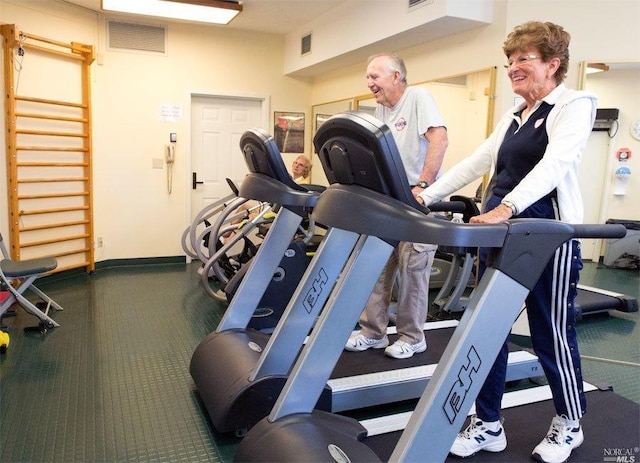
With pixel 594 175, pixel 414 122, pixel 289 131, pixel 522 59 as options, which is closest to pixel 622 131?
pixel 594 175

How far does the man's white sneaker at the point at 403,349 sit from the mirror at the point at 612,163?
307cm

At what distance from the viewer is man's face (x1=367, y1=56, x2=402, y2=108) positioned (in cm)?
269

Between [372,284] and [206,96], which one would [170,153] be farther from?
[372,284]

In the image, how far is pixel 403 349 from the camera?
2781 millimetres

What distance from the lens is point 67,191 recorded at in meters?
5.14

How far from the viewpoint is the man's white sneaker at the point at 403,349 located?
9.07ft

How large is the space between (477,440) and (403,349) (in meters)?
0.90

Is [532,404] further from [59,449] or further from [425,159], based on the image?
[59,449]

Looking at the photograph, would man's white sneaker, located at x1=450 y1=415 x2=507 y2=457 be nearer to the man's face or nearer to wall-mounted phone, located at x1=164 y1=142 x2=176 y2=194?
the man's face

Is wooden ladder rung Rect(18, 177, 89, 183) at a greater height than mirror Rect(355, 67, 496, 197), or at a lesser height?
lesser

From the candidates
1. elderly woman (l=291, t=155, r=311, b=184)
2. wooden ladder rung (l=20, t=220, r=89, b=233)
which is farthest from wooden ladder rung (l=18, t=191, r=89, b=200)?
elderly woman (l=291, t=155, r=311, b=184)

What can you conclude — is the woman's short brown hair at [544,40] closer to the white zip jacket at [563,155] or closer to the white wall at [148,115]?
the white zip jacket at [563,155]

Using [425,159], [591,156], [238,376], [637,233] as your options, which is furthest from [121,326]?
[637,233]

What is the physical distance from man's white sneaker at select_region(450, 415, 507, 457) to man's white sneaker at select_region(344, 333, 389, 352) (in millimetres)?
1000
